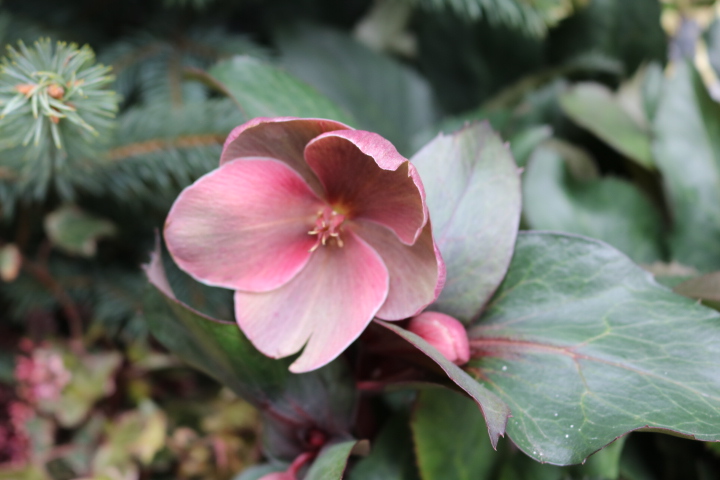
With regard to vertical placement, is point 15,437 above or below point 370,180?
below

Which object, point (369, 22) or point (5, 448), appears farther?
point (369, 22)

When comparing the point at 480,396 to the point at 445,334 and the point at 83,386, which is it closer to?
the point at 445,334

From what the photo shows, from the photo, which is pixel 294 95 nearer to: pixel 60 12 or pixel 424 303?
pixel 424 303

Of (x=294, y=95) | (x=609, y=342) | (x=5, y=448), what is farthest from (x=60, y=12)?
(x=609, y=342)

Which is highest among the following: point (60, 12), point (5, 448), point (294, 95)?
point (60, 12)

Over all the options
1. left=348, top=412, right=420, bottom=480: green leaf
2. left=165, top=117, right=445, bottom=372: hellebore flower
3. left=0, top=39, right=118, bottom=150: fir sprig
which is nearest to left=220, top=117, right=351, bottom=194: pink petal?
left=165, top=117, right=445, bottom=372: hellebore flower

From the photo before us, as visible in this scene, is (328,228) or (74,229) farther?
(74,229)

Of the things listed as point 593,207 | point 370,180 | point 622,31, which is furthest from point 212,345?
point 622,31
